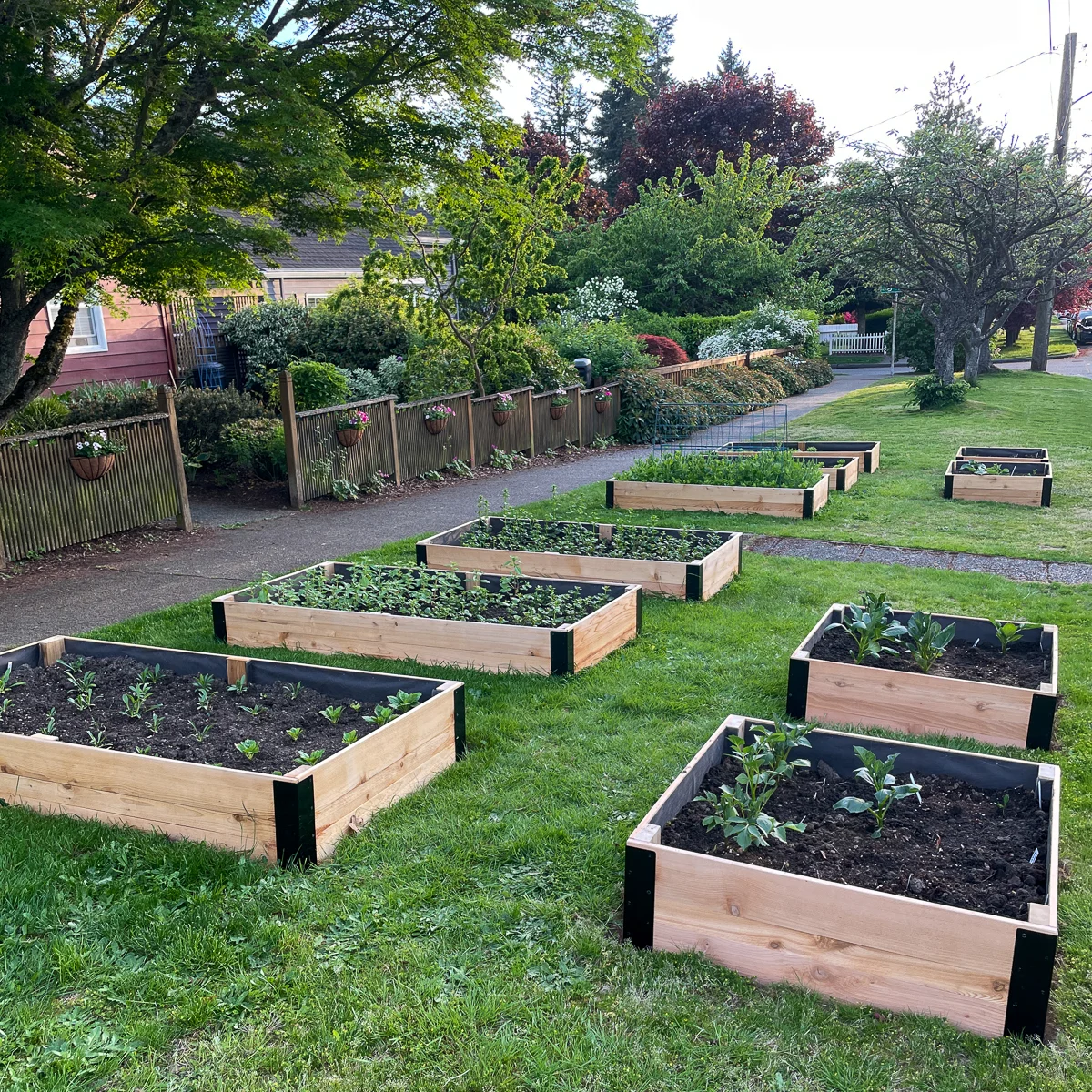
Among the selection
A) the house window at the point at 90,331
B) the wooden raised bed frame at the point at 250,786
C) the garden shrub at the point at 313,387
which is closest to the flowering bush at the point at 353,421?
the garden shrub at the point at 313,387

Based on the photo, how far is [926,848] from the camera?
3.34 m

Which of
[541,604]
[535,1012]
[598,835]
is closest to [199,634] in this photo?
[541,604]

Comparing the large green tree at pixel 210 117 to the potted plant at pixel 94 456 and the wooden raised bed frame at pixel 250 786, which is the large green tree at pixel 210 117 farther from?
the wooden raised bed frame at pixel 250 786

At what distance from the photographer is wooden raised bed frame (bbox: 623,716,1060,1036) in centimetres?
272

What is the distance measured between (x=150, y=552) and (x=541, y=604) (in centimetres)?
464

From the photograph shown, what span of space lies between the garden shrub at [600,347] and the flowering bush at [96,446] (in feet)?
29.7

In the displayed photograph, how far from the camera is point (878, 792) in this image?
135 inches

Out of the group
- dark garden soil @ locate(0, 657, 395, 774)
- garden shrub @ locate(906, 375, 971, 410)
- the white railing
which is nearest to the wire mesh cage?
garden shrub @ locate(906, 375, 971, 410)

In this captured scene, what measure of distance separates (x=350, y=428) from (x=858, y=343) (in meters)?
29.7

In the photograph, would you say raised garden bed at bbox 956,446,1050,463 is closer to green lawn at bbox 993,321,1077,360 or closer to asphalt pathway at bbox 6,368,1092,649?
asphalt pathway at bbox 6,368,1092,649

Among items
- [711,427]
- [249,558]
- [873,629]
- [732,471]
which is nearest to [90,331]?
[249,558]

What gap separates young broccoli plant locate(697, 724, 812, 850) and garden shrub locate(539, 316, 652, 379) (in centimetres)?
1343

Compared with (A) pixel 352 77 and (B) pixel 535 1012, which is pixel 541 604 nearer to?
(B) pixel 535 1012

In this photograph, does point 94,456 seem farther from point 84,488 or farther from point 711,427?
point 711,427
